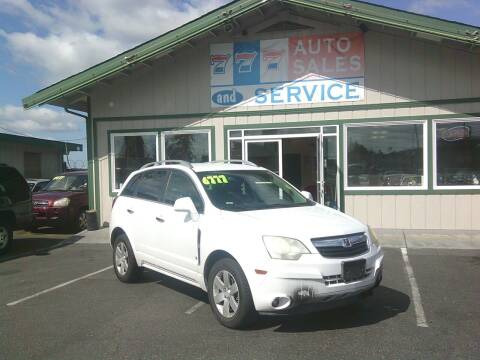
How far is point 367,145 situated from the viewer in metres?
12.0

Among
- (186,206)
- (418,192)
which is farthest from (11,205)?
(418,192)

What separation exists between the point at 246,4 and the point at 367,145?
4.38 m

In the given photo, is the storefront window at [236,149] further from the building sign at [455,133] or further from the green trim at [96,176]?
the building sign at [455,133]

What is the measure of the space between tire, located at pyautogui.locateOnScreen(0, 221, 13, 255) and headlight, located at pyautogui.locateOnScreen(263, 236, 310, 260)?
25.5 feet

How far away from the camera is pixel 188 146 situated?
43.1 ft

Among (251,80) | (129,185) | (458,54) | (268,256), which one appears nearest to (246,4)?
(251,80)

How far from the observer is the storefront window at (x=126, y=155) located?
13484mm

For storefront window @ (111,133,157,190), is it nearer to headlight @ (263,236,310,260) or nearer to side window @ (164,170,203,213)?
side window @ (164,170,203,213)

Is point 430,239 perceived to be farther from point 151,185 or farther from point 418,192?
point 151,185

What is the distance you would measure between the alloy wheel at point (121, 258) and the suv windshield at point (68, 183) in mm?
8220

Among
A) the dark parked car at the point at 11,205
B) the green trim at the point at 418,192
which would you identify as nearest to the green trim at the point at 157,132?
the dark parked car at the point at 11,205

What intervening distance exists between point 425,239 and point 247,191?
5982mm

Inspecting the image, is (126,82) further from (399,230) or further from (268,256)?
(268,256)

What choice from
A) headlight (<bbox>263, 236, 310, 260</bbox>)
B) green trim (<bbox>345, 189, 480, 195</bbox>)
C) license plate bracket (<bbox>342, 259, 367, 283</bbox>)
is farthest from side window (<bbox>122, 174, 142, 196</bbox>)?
green trim (<bbox>345, 189, 480, 195</bbox>)
